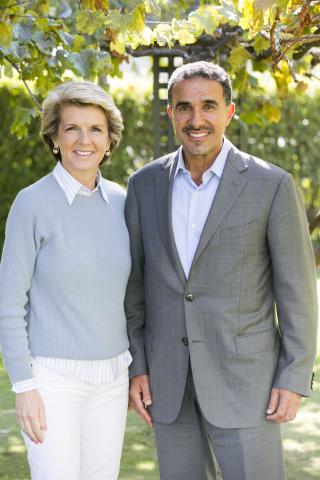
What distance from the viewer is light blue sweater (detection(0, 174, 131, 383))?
278 centimetres

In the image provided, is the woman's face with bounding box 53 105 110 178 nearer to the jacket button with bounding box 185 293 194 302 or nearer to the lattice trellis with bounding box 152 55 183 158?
the jacket button with bounding box 185 293 194 302

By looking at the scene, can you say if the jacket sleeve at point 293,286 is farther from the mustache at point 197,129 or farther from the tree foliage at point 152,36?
the tree foliage at point 152,36

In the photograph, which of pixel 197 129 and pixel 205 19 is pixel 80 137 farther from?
pixel 205 19

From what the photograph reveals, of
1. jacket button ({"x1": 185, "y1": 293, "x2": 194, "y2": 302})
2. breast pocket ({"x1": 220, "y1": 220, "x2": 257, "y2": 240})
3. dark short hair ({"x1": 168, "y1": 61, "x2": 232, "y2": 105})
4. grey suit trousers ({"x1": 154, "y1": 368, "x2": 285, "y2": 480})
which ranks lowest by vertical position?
grey suit trousers ({"x1": 154, "y1": 368, "x2": 285, "y2": 480})

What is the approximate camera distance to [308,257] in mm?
2928

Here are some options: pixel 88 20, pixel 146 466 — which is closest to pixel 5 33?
pixel 88 20

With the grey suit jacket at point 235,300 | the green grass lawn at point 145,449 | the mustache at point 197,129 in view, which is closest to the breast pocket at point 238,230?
the grey suit jacket at point 235,300

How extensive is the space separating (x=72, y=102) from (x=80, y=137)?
0.13 metres

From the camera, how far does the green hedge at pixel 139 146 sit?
1076 centimetres

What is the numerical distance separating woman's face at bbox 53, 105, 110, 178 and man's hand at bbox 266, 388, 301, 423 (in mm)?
1029

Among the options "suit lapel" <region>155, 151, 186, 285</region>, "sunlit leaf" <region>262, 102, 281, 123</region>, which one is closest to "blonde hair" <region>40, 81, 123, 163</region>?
"suit lapel" <region>155, 151, 186, 285</region>

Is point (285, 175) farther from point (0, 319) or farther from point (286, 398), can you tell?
point (0, 319)

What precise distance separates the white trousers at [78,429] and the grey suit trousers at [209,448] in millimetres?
215

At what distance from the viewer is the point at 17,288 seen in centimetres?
277
